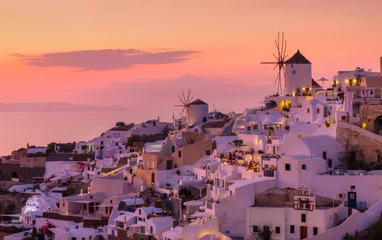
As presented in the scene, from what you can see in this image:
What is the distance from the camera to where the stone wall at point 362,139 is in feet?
85.0

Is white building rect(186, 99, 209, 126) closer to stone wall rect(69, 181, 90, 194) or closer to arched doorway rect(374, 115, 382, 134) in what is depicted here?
stone wall rect(69, 181, 90, 194)

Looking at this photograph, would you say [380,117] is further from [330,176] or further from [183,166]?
[183,166]

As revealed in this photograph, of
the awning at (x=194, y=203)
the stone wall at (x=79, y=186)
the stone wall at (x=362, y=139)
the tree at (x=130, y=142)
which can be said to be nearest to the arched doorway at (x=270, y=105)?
the tree at (x=130, y=142)

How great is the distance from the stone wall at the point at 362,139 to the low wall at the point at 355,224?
2.99 meters

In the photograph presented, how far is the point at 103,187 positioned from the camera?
104 ft

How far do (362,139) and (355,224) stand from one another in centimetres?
414

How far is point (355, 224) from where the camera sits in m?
22.9

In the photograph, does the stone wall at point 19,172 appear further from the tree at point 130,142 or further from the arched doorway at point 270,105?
the arched doorway at point 270,105

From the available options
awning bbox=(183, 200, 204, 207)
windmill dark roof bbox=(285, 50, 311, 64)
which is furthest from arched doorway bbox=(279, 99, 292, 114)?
awning bbox=(183, 200, 204, 207)

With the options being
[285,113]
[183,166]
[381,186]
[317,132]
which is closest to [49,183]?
[183,166]

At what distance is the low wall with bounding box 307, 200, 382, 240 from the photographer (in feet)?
73.6

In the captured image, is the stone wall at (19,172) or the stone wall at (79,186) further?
the stone wall at (19,172)

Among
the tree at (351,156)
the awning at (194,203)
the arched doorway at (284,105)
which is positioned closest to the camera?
the tree at (351,156)

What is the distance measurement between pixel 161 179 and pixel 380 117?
8.97 meters
